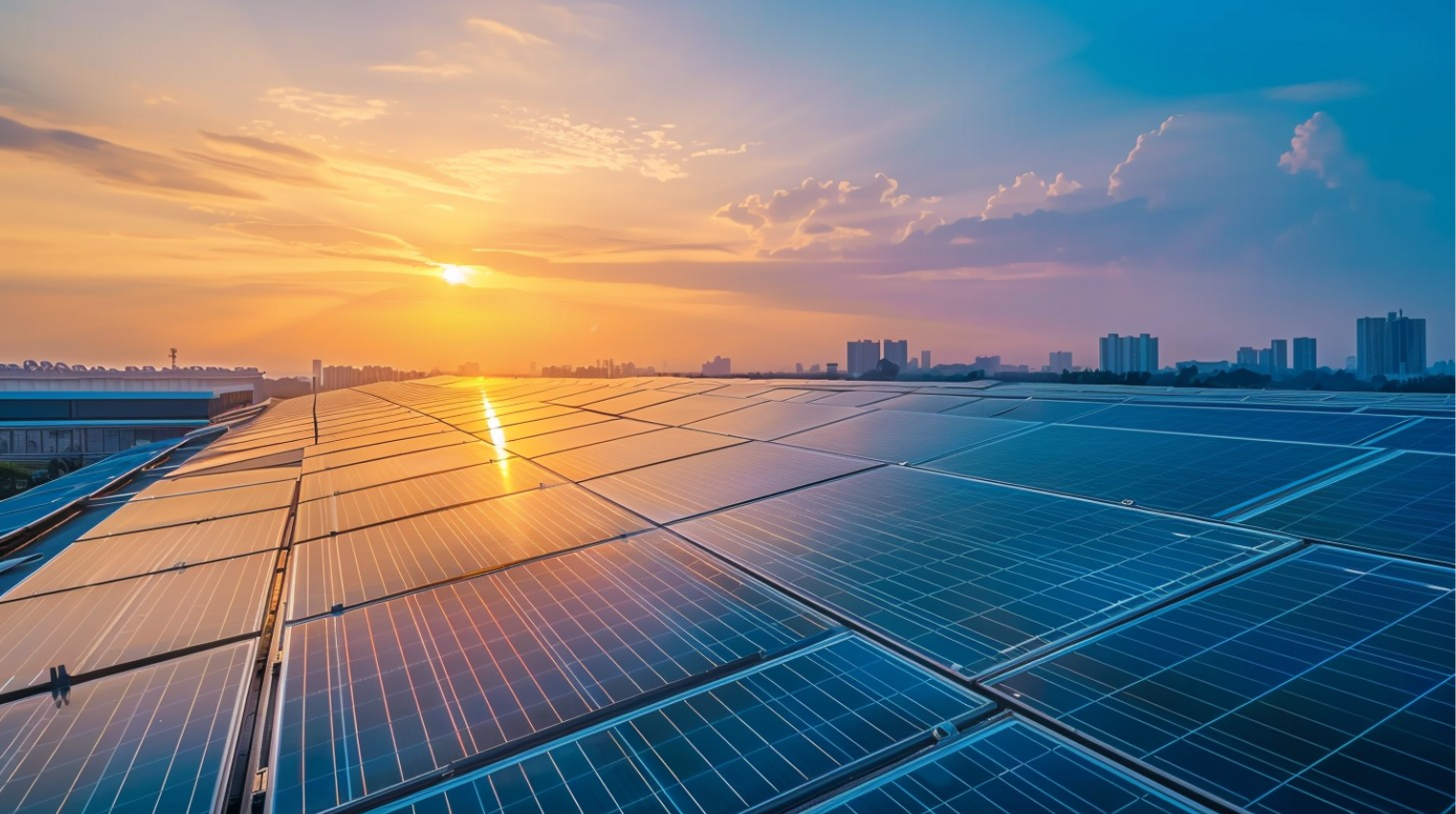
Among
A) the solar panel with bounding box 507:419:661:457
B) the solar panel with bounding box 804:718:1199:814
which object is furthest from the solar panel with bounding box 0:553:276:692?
the solar panel with bounding box 507:419:661:457

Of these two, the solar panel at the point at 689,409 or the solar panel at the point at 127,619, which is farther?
the solar panel at the point at 689,409

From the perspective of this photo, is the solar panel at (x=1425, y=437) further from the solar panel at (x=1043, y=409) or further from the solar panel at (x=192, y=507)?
the solar panel at (x=192, y=507)

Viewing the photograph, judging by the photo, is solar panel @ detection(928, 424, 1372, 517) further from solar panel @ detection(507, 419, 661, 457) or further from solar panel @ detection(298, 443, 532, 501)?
solar panel @ detection(298, 443, 532, 501)

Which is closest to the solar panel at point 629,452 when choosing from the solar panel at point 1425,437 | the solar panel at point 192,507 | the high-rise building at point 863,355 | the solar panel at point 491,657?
the solar panel at point 192,507

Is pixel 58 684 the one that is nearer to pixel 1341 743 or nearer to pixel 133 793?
pixel 133 793

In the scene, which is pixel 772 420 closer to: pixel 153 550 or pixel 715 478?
pixel 715 478

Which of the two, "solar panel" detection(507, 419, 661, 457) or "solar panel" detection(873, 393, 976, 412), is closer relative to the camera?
"solar panel" detection(507, 419, 661, 457)

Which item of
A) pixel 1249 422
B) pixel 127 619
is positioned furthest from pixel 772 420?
pixel 127 619
